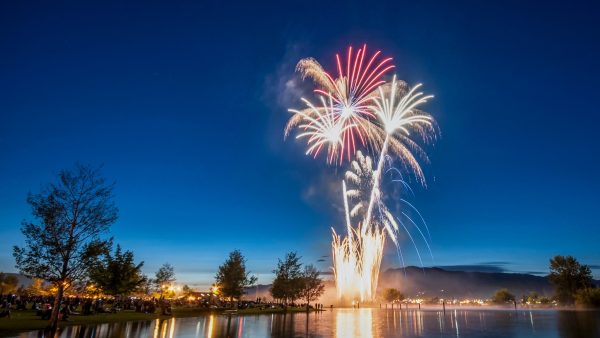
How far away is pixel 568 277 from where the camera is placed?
110875mm

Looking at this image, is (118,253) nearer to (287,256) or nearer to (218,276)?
(218,276)

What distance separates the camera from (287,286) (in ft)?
219

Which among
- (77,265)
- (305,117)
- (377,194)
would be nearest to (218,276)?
(377,194)

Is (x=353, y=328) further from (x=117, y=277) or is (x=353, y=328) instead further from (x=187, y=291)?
(x=187, y=291)

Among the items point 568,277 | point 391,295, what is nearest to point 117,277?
point 568,277

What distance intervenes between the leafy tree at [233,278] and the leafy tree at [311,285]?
14639mm

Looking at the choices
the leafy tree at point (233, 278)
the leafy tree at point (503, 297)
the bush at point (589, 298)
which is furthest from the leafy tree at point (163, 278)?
the leafy tree at point (503, 297)

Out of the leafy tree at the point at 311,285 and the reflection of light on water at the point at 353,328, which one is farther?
Answer: the leafy tree at the point at 311,285

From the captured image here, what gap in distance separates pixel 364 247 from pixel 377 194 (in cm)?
1274

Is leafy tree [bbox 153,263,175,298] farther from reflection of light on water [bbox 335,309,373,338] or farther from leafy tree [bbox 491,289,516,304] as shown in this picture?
leafy tree [bbox 491,289,516,304]

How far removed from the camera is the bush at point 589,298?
88.5 meters

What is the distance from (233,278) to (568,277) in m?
103

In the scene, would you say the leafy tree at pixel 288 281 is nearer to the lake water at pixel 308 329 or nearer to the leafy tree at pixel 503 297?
the lake water at pixel 308 329

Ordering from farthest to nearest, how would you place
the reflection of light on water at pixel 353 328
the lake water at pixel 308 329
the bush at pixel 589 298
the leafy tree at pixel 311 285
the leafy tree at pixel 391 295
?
the leafy tree at pixel 391 295 → the bush at pixel 589 298 → the leafy tree at pixel 311 285 → the reflection of light on water at pixel 353 328 → the lake water at pixel 308 329
